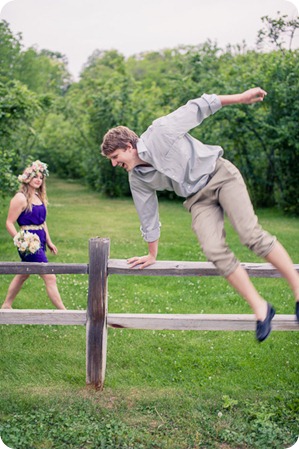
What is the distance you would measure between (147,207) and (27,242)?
91.8 inches

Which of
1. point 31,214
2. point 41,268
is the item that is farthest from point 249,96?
point 31,214

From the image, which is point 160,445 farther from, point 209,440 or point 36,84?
point 36,84

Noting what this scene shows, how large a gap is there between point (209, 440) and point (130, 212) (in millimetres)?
14010

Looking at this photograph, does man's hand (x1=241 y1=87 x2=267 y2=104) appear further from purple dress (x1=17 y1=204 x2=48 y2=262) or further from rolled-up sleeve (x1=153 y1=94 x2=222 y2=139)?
purple dress (x1=17 y1=204 x2=48 y2=262)

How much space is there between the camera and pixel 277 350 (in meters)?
6.49

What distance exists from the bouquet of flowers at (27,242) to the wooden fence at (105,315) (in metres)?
1.42

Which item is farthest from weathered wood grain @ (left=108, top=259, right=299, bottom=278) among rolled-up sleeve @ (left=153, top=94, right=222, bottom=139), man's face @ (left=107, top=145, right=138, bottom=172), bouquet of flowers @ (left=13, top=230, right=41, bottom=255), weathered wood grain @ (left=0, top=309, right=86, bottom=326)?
bouquet of flowers @ (left=13, top=230, right=41, bottom=255)

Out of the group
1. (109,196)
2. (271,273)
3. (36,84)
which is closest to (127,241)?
Result: (271,273)

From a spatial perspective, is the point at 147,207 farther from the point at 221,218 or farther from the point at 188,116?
the point at 188,116

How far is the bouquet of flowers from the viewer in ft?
22.1

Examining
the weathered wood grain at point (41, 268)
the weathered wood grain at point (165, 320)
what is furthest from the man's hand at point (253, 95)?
the weathered wood grain at point (41, 268)

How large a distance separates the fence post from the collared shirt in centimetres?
91

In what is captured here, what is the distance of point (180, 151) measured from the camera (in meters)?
4.43

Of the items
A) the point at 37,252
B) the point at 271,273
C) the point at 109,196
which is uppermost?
the point at 271,273
